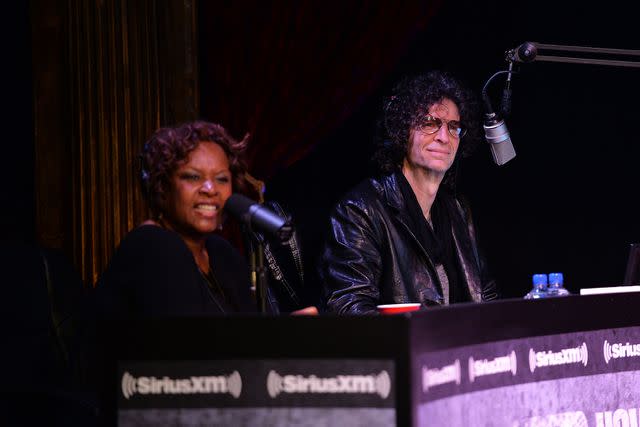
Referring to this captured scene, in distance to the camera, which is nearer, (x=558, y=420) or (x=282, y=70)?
(x=558, y=420)

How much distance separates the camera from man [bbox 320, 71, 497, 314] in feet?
12.1

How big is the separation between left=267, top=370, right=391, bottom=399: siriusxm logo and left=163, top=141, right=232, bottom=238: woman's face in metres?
0.83

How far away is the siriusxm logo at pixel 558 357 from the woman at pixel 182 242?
0.80 metres

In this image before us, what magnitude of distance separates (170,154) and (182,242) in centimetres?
27

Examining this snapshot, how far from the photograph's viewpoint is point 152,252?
230 centimetres

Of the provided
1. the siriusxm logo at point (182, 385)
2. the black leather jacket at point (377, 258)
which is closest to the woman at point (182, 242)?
the siriusxm logo at point (182, 385)

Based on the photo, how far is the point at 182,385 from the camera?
5.84 feet

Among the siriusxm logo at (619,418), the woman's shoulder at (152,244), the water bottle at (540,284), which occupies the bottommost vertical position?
the siriusxm logo at (619,418)

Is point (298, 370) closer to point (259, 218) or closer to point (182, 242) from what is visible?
point (259, 218)

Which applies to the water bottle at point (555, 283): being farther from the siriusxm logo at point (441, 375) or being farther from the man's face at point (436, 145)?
the siriusxm logo at point (441, 375)

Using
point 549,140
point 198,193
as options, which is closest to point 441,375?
point 198,193

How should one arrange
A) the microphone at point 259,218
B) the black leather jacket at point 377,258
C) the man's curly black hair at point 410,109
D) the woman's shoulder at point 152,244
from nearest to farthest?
the microphone at point 259,218 < the woman's shoulder at point 152,244 < the black leather jacket at point 377,258 < the man's curly black hair at point 410,109

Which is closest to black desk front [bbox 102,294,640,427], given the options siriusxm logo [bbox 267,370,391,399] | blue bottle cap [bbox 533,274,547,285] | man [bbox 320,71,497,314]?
siriusxm logo [bbox 267,370,391,399]

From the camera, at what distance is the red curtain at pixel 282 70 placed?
13.9 ft
